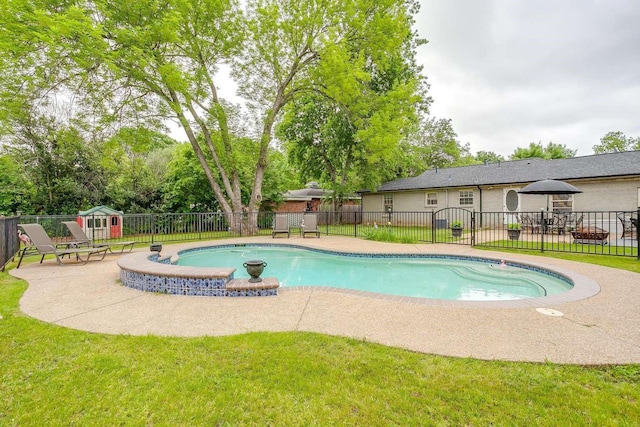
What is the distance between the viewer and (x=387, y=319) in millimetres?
3729

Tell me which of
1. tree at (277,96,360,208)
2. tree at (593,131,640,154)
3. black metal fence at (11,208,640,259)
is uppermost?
tree at (593,131,640,154)

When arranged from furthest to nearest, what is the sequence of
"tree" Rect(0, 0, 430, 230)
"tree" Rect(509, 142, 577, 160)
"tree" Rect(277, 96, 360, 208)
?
1. "tree" Rect(509, 142, 577, 160)
2. "tree" Rect(277, 96, 360, 208)
3. "tree" Rect(0, 0, 430, 230)

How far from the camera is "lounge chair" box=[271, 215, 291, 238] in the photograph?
13648 millimetres

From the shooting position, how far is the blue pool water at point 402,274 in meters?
6.24

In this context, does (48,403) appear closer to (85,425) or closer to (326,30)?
(85,425)

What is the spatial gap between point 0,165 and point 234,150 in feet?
35.3

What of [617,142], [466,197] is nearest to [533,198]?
[466,197]

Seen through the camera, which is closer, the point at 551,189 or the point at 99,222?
the point at 551,189

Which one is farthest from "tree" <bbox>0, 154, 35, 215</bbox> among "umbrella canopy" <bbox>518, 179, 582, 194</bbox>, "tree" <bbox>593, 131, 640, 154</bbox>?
"tree" <bbox>593, 131, 640, 154</bbox>

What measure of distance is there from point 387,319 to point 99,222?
14.6m

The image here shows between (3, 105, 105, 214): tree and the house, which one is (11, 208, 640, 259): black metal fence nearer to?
the house

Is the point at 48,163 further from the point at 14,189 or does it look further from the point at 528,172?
the point at 528,172

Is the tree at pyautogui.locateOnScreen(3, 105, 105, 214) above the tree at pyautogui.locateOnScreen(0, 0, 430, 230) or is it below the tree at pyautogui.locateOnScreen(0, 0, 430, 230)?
below

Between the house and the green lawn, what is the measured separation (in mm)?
15405
